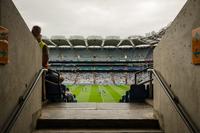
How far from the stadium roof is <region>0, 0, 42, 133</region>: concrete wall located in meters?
46.7

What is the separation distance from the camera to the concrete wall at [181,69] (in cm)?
301

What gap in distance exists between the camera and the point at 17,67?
359 cm

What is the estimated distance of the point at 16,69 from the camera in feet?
11.6

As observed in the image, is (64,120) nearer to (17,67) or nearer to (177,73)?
(17,67)

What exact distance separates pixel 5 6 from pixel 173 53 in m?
→ 2.56

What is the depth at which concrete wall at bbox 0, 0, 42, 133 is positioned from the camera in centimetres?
299

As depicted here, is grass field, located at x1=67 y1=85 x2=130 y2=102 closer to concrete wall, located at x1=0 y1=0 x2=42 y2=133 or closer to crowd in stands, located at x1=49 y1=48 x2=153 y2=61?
concrete wall, located at x1=0 y1=0 x2=42 y2=133

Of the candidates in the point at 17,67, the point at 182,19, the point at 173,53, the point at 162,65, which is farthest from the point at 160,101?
the point at 17,67

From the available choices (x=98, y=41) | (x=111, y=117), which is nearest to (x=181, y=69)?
(x=111, y=117)

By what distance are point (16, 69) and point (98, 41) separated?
51.3m

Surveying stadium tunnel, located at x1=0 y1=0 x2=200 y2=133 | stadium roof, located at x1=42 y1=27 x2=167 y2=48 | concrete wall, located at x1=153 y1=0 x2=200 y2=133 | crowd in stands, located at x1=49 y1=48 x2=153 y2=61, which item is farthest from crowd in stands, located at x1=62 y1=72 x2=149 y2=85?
concrete wall, located at x1=153 y1=0 x2=200 y2=133

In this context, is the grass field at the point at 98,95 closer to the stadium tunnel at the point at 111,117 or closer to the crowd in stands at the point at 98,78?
the stadium tunnel at the point at 111,117

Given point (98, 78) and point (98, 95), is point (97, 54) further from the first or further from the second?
point (98, 95)

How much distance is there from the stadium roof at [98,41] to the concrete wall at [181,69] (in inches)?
1813
